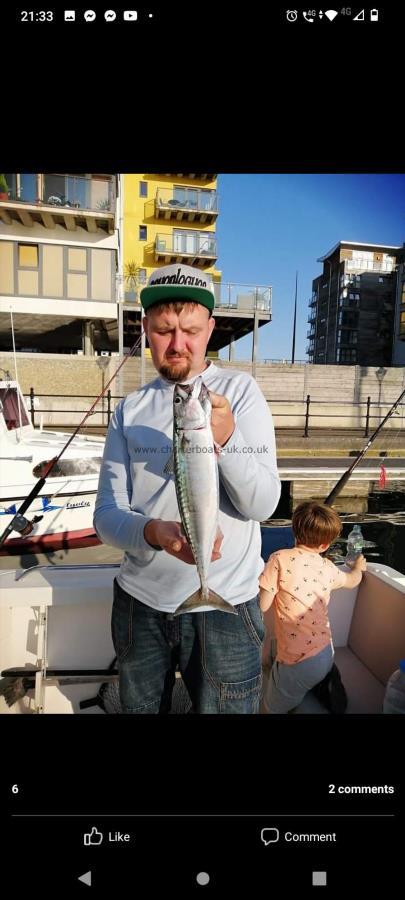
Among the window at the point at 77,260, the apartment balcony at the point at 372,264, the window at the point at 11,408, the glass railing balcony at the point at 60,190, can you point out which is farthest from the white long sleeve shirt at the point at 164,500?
the window at the point at 77,260

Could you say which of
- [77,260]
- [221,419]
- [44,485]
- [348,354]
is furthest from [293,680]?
[348,354]

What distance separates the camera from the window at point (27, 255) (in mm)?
4714

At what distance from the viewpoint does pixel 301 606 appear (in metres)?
1.75

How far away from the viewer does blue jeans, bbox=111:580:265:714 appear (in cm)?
106

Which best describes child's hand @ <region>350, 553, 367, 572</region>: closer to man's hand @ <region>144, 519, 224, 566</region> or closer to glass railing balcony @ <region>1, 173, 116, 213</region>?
man's hand @ <region>144, 519, 224, 566</region>

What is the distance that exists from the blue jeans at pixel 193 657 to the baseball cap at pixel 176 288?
2.55 ft

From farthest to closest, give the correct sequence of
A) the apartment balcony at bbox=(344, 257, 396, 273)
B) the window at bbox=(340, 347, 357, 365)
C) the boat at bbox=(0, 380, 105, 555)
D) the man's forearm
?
the window at bbox=(340, 347, 357, 365) < the boat at bbox=(0, 380, 105, 555) < the apartment balcony at bbox=(344, 257, 396, 273) < the man's forearm

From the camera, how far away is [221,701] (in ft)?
3.41
